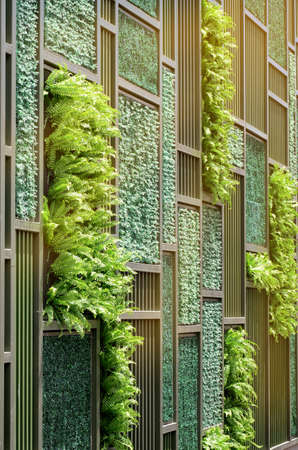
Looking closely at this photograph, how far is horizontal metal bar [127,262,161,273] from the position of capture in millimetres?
8672

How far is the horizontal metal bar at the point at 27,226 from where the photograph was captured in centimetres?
660

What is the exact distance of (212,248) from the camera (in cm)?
1095

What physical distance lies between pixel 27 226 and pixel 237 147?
5.86 metres

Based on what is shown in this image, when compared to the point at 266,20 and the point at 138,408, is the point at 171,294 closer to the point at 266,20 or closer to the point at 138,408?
the point at 138,408

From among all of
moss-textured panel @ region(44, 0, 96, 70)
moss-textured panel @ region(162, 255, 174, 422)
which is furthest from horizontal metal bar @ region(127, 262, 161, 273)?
moss-textured panel @ region(44, 0, 96, 70)

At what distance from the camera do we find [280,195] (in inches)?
534

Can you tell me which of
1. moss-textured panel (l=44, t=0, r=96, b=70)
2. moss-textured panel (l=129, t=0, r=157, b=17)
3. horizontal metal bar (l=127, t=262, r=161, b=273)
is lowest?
horizontal metal bar (l=127, t=262, r=161, b=273)

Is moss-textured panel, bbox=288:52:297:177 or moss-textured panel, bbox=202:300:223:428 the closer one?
moss-textured panel, bbox=202:300:223:428

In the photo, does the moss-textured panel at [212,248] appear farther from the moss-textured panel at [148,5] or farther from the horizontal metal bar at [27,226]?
the horizontal metal bar at [27,226]

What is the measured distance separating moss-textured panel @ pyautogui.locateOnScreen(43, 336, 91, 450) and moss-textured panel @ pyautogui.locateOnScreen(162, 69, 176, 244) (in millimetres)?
2211

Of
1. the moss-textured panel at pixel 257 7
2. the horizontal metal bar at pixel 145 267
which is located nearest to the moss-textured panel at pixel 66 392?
the horizontal metal bar at pixel 145 267

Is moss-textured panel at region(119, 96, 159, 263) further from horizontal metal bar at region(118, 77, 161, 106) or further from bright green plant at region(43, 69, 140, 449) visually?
bright green plant at region(43, 69, 140, 449)

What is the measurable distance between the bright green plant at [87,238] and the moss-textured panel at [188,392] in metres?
1.78

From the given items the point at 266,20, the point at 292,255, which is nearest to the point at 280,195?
the point at 292,255
